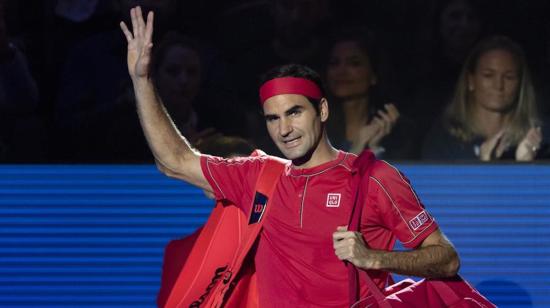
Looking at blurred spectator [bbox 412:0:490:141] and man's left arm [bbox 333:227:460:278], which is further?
blurred spectator [bbox 412:0:490:141]

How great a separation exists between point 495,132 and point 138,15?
2.48m

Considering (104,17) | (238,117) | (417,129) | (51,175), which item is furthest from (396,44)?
(51,175)

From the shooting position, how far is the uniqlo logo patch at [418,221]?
13.1 ft

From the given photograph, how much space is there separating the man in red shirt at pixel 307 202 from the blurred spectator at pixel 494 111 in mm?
1902

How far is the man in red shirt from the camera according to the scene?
4004 mm

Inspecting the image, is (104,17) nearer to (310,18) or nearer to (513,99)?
(310,18)

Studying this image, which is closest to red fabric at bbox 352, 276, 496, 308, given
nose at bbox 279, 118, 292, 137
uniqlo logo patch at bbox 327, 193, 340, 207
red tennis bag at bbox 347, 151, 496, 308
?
red tennis bag at bbox 347, 151, 496, 308

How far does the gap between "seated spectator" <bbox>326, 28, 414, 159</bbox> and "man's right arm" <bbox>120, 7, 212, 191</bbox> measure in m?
1.73

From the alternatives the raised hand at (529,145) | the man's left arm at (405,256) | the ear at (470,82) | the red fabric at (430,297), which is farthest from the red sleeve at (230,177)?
the raised hand at (529,145)

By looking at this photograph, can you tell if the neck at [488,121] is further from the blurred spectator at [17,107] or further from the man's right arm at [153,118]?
the blurred spectator at [17,107]

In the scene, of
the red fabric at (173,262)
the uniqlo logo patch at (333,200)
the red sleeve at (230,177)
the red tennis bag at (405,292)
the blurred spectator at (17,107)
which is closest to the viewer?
the red tennis bag at (405,292)

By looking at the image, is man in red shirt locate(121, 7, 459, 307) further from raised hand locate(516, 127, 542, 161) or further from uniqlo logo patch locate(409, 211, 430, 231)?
raised hand locate(516, 127, 542, 161)

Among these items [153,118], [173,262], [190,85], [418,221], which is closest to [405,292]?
[418,221]

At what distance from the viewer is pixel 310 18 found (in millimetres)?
6020
